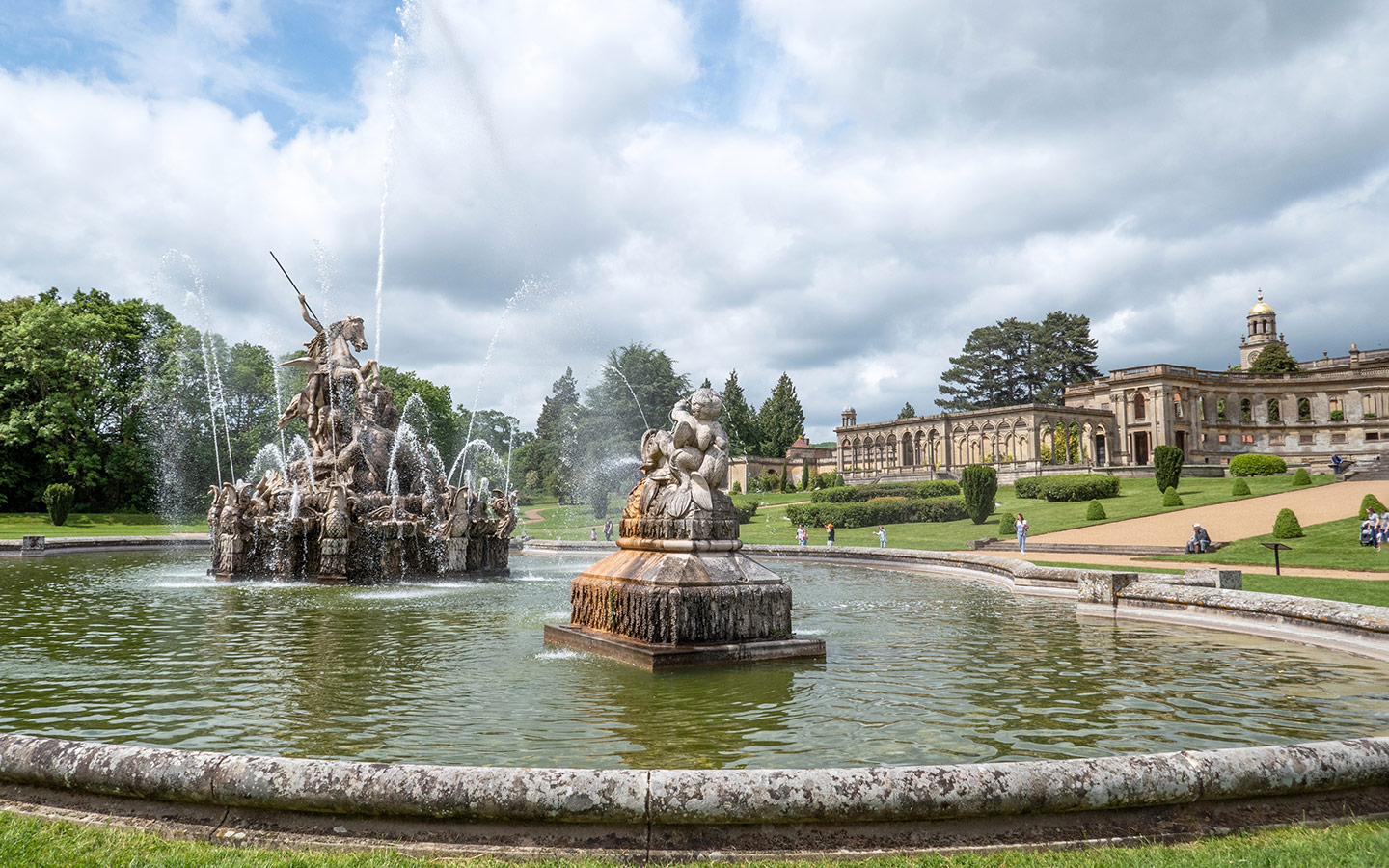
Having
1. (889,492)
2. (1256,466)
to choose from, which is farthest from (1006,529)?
(1256,466)

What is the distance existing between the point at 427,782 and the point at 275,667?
5.91 metres

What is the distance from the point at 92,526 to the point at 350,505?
36778 millimetres

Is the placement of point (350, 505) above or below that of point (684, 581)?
above

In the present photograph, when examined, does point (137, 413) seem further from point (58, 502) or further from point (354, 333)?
point (354, 333)

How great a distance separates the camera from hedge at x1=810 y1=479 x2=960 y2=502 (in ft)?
176

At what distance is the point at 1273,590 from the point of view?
1541 cm

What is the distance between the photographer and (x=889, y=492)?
188 feet

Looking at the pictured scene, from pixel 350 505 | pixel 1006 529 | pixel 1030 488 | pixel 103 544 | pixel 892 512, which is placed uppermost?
pixel 1030 488

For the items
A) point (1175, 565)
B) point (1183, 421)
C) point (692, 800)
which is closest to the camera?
point (692, 800)

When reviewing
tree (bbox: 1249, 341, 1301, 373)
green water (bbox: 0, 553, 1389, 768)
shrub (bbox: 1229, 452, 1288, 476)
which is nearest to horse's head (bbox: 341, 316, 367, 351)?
green water (bbox: 0, 553, 1389, 768)

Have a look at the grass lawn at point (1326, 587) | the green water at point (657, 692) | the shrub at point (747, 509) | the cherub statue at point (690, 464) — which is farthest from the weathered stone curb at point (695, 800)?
the shrub at point (747, 509)

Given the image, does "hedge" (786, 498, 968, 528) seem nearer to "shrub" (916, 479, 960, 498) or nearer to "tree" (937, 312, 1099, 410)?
"shrub" (916, 479, 960, 498)

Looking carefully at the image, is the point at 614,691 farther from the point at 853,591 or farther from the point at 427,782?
the point at 853,591

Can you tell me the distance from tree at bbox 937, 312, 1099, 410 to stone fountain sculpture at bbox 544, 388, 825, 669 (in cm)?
10383
